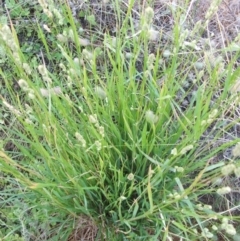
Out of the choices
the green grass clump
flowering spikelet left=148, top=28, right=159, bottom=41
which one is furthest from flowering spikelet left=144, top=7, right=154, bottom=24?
the green grass clump

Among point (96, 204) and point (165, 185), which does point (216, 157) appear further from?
point (96, 204)

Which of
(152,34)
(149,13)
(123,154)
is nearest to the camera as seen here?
(149,13)

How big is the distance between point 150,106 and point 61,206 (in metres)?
0.37

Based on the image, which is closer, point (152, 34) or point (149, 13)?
point (149, 13)

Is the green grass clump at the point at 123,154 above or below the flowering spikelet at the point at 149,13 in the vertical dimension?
below

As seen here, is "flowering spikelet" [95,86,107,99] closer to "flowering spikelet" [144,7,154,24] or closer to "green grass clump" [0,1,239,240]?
"green grass clump" [0,1,239,240]

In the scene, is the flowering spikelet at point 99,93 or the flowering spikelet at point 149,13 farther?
the flowering spikelet at point 99,93

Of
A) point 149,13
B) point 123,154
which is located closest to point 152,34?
point 149,13

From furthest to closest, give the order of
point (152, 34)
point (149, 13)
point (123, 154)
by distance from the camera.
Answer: point (123, 154) < point (152, 34) < point (149, 13)

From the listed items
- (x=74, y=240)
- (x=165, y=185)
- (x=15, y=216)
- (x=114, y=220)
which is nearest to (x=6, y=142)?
(x=15, y=216)

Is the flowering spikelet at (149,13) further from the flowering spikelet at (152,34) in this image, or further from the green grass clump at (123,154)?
the green grass clump at (123,154)

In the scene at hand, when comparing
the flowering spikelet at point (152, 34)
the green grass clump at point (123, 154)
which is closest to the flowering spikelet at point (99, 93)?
the green grass clump at point (123, 154)

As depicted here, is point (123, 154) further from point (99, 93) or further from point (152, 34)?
point (152, 34)

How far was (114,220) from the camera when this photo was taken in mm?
1295
